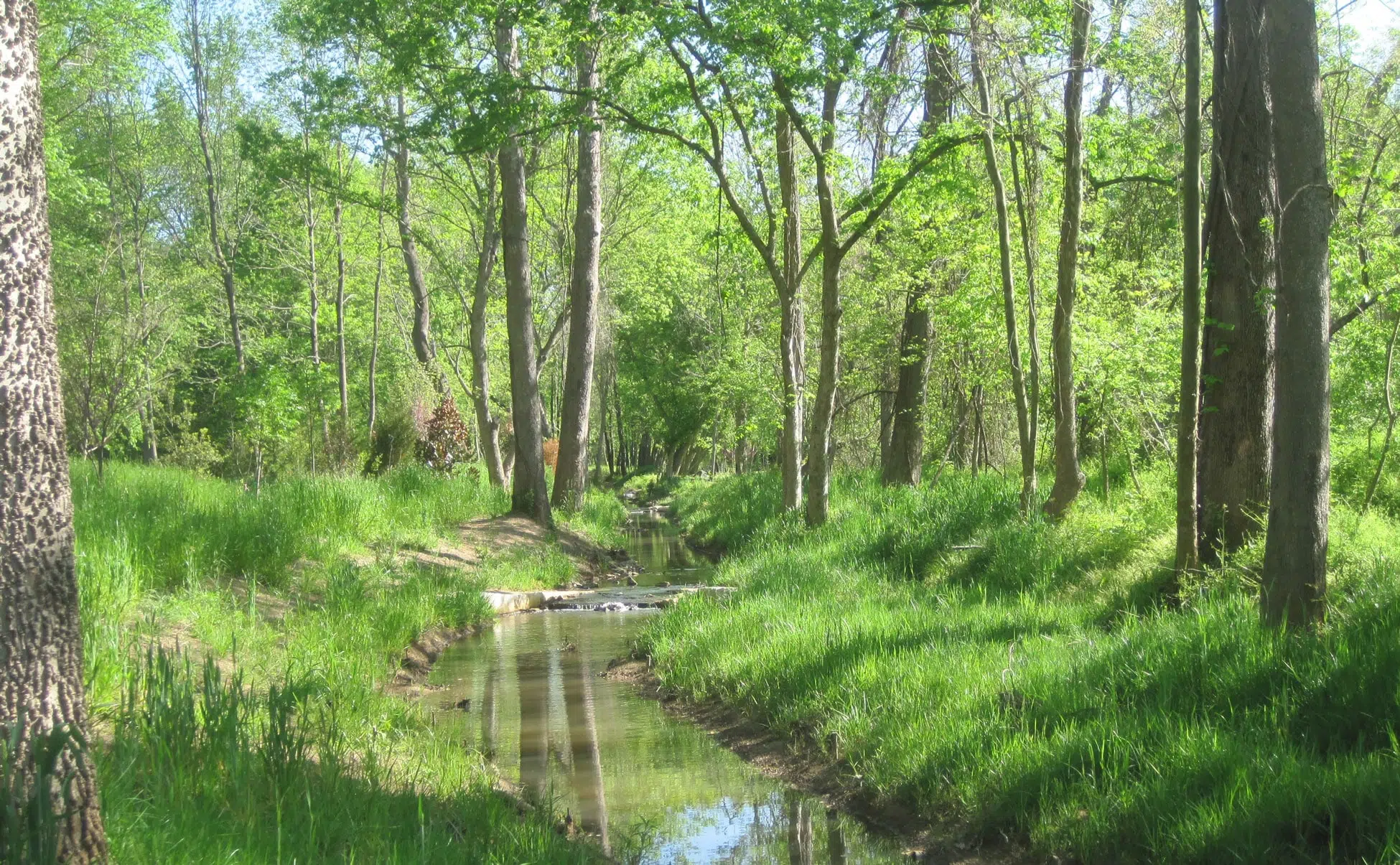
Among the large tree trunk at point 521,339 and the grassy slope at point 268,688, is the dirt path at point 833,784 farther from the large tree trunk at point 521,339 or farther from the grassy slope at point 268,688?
the large tree trunk at point 521,339

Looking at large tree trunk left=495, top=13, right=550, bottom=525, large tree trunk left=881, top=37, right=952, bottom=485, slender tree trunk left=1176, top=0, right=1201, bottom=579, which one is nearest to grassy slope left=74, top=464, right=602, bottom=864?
large tree trunk left=495, top=13, right=550, bottom=525

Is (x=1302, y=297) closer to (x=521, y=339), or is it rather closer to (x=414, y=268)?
(x=521, y=339)

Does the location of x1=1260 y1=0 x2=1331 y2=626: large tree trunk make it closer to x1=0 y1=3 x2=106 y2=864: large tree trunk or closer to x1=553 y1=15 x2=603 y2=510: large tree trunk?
x1=0 y1=3 x2=106 y2=864: large tree trunk

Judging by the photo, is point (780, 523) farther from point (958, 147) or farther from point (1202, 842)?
point (1202, 842)

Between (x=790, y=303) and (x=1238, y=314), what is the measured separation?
7663mm

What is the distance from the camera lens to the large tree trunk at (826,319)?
13.9m

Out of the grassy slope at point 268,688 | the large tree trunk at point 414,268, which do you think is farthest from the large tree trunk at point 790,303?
the large tree trunk at point 414,268

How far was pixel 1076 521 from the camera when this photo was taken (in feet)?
34.8

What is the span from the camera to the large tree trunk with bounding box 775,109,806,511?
15336 millimetres

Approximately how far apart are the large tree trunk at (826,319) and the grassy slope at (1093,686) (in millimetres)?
3360

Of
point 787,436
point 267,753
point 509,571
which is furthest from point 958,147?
point 267,753

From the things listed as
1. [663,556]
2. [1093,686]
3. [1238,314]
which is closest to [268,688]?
[1093,686]

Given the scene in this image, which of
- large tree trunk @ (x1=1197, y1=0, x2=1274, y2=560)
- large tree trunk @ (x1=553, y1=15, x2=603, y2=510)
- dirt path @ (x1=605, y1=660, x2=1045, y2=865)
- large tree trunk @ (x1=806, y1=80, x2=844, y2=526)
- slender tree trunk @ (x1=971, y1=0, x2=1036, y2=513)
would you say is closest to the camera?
dirt path @ (x1=605, y1=660, x2=1045, y2=865)

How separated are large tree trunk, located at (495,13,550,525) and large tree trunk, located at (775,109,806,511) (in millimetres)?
4582
